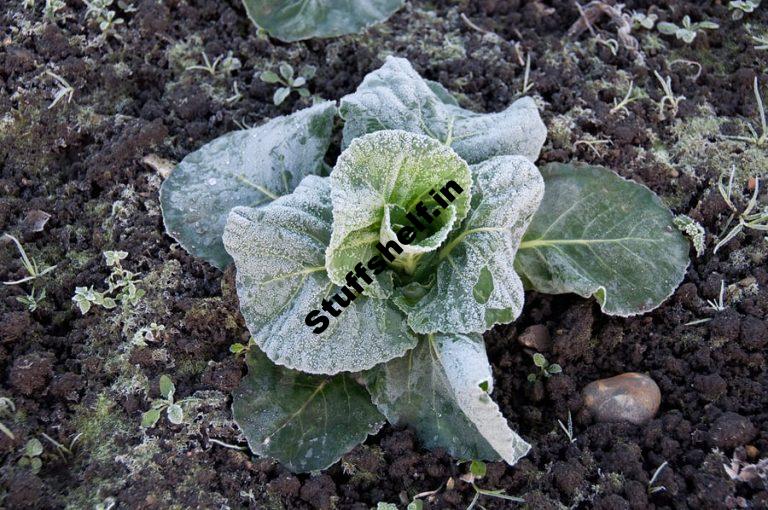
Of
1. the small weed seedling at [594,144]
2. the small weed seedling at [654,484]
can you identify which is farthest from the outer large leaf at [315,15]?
the small weed seedling at [654,484]

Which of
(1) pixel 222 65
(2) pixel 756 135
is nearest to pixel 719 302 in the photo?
(2) pixel 756 135

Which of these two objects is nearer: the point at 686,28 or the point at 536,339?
the point at 536,339

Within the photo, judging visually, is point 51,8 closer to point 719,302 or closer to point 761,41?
point 719,302

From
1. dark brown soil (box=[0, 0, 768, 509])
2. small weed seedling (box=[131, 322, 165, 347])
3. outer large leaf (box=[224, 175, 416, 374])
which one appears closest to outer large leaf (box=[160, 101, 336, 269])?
dark brown soil (box=[0, 0, 768, 509])

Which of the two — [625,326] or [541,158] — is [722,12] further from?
[625,326]

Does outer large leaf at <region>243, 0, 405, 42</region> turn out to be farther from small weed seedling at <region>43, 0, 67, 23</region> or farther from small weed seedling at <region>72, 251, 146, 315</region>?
small weed seedling at <region>72, 251, 146, 315</region>

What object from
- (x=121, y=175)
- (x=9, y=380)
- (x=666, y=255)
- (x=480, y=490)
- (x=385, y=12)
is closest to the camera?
(x=480, y=490)

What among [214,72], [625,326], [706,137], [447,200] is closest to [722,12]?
[706,137]
